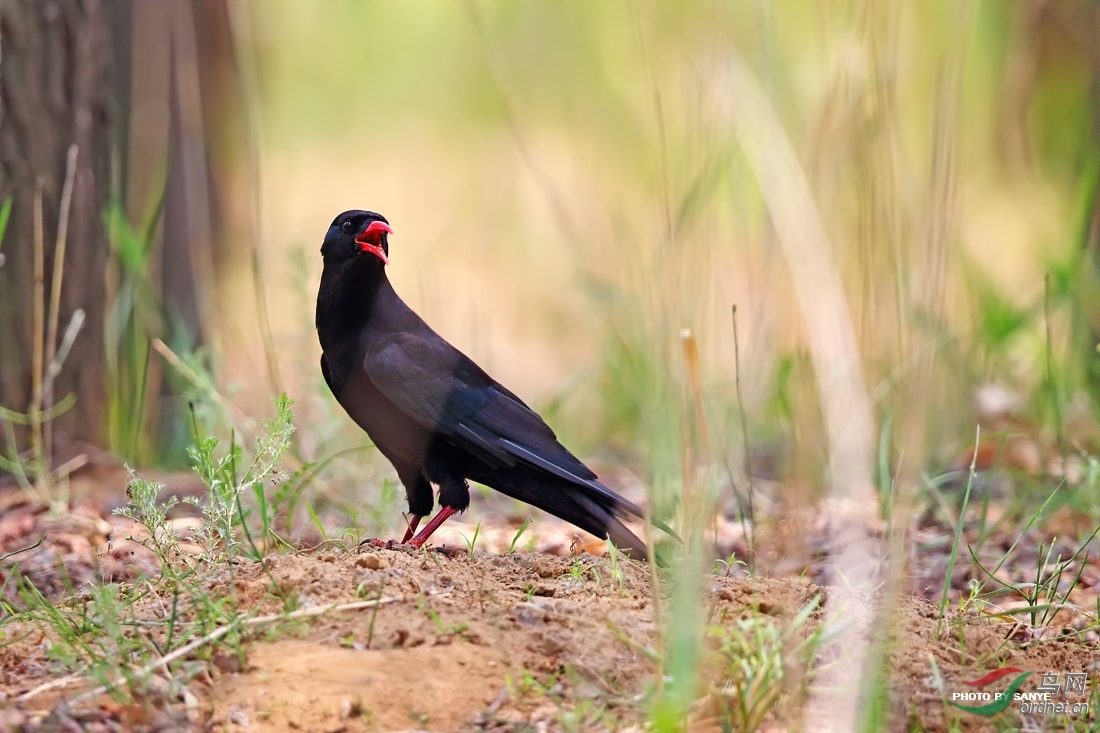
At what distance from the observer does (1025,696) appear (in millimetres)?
2258

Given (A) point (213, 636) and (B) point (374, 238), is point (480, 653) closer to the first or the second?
(A) point (213, 636)

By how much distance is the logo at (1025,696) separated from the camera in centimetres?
211

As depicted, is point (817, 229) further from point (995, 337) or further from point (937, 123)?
point (995, 337)

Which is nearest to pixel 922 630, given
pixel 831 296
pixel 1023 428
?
pixel 831 296

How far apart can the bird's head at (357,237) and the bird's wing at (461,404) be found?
282mm

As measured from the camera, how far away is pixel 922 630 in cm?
246

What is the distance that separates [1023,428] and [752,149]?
10.9 ft

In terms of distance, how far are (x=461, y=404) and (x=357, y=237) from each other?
63 cm

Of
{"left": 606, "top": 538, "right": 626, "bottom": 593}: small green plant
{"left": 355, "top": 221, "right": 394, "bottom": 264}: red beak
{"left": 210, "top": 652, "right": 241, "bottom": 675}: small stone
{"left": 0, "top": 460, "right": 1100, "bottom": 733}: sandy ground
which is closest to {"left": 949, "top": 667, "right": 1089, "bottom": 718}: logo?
{"left": 0, "top": 460, "right": 1100, "bottom": 733}: sandy ground

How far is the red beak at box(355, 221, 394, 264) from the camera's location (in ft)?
11.5

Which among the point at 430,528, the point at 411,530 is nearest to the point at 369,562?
the point at 430,528

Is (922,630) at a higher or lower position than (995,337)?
lower

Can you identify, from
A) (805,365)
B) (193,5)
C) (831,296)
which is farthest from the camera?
(193,5)

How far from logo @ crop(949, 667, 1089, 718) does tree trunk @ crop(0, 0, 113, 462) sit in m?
3.44
